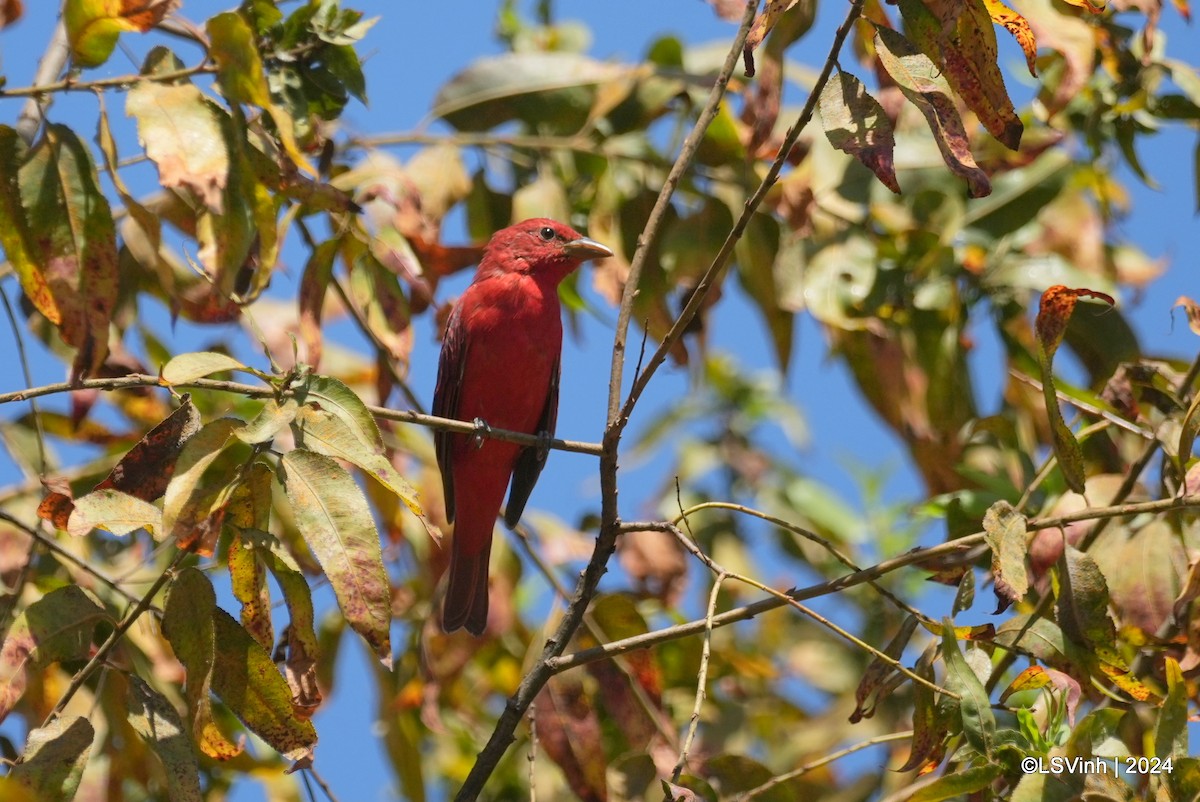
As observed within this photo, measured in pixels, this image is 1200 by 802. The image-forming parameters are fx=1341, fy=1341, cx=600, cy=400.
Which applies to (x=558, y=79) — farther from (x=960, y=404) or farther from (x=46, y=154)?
(x=46, y=154)

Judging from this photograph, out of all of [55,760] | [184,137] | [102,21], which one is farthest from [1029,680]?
[102,21]

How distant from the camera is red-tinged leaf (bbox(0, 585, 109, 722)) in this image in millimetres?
2352

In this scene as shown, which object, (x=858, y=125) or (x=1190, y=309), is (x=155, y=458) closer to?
(x=858, y=125)

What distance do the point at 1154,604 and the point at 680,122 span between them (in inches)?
84.1

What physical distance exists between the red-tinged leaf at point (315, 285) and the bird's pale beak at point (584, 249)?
1039 mm

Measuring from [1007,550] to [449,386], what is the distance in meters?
2.82

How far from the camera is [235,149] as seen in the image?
8.43 ft

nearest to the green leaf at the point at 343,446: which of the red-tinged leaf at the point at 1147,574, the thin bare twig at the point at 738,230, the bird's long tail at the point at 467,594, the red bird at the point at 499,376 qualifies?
the thin bare twig at the point at 738,230

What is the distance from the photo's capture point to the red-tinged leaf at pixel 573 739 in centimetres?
318

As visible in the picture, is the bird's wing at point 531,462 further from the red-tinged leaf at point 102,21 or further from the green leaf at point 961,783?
the green leaf at point 961,783

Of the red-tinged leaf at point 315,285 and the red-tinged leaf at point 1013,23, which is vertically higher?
the red-tinged leaf at point 1013,23

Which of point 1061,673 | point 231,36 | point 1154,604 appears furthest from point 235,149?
point 1154,604

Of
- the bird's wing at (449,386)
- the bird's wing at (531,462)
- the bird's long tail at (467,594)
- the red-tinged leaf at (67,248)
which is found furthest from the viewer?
the bird's wing at (531,462)

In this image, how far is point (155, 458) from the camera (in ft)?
7.70
